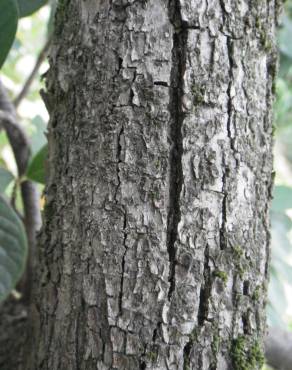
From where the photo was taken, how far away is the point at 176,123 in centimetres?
55

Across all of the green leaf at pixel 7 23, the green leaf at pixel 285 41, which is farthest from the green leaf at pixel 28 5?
the green leaf at pixel 285 41

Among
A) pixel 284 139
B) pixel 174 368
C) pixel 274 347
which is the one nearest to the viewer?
pixel 174 368

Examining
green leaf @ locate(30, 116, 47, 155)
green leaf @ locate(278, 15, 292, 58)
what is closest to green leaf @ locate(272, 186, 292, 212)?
green leaf @ locate(278, 15, 292, 58)

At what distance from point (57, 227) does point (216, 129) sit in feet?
0.74

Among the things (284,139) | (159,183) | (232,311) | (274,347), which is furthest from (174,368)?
(284,139)

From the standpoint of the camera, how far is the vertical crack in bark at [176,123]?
55cm

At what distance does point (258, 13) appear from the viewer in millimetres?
584

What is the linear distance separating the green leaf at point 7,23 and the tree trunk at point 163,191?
12cm

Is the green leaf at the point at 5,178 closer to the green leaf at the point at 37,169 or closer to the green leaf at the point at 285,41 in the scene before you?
the green leaf at the point at 37,169

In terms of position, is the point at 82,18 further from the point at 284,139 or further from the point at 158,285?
the point at 284,139

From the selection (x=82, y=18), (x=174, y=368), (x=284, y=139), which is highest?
(x=284, y=139)

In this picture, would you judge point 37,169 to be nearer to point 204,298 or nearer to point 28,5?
point 28,5

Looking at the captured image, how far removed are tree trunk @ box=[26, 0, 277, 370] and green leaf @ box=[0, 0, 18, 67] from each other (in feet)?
0.40

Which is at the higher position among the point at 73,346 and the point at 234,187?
the point at 234,187
